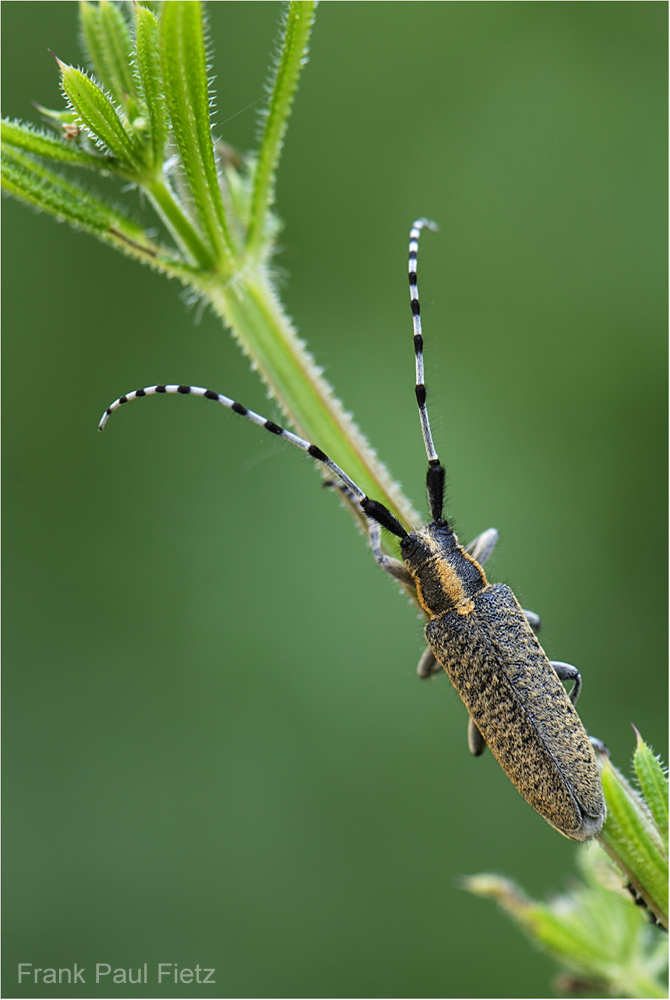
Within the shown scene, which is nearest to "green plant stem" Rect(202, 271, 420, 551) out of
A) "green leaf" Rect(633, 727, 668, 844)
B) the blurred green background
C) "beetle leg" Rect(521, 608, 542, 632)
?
"beetle leg" Rect(521, 608, 542, 632)

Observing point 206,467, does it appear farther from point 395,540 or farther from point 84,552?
point 395,540

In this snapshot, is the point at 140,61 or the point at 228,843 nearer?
the point at 140,61

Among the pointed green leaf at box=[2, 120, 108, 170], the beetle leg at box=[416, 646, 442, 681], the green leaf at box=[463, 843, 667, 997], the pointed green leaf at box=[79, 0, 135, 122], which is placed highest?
the pointed green leaf at box=[79, 0, 135, 122]

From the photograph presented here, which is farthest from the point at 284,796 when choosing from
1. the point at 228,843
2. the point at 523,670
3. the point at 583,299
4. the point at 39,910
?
the point at 583,299

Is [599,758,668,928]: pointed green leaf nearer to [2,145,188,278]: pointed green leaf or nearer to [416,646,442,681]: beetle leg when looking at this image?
[416,646,442,681]: beetle leg

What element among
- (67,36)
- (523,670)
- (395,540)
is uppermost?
(67,36)

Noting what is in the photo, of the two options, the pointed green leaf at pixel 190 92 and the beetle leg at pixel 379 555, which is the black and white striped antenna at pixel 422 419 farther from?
the pointed green leaf at pixel 190 92
